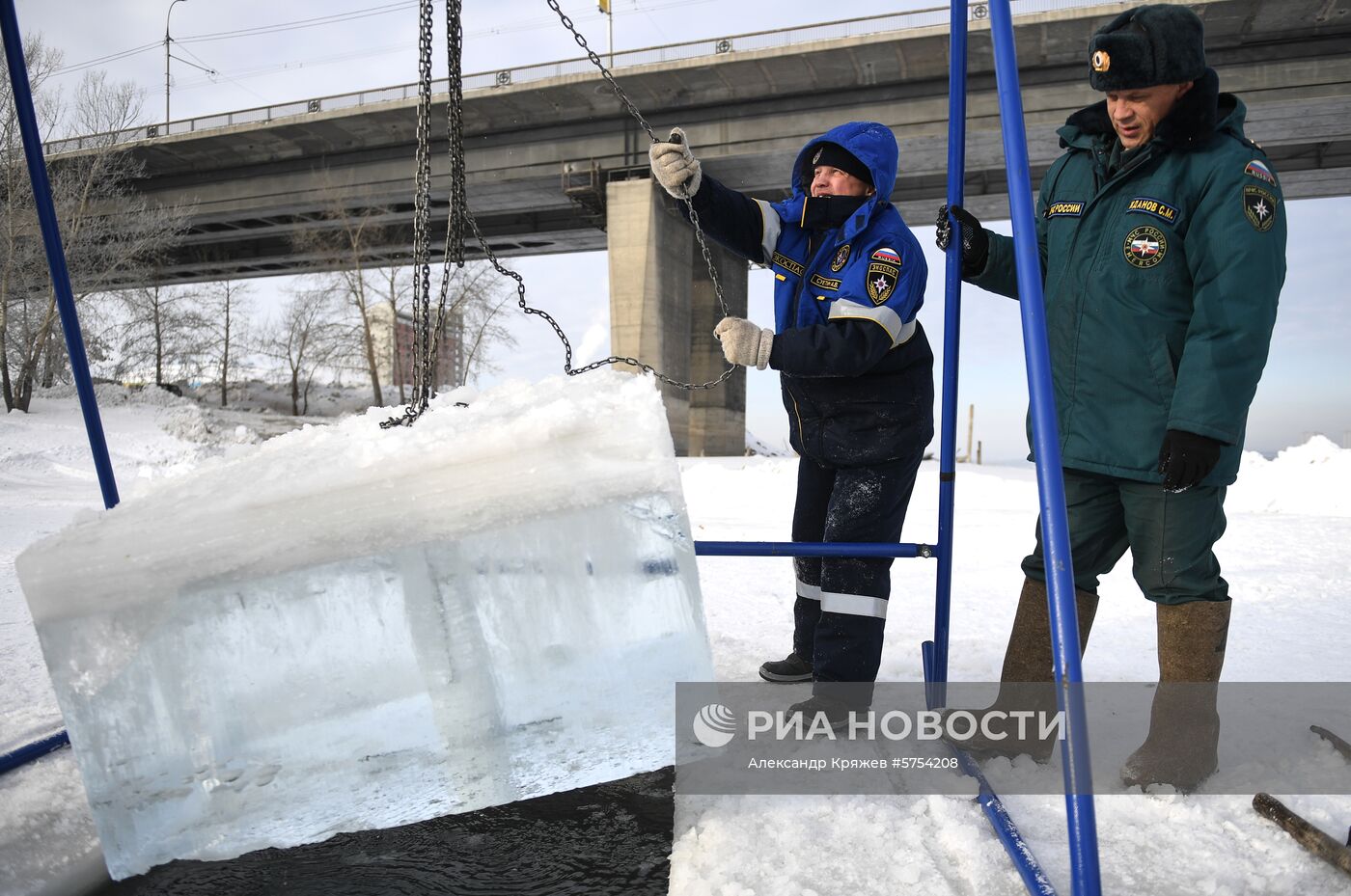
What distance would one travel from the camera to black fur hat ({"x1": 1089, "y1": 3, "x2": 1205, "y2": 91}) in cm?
194

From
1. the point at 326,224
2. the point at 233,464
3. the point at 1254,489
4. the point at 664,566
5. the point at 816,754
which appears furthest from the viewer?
the point at 326,224

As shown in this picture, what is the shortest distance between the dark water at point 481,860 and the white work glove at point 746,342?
1.14m

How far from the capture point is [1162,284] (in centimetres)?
206

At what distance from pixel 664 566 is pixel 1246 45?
17147mm

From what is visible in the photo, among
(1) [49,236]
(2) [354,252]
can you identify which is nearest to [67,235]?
(2) [354,252]

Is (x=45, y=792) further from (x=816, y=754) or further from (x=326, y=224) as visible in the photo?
(x=326, y=224)

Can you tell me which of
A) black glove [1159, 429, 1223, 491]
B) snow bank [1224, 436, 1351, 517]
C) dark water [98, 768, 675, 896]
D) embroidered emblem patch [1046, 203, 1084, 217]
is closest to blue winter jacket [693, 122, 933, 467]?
embroidered emblem patch [1046, 203, 1084, 217]

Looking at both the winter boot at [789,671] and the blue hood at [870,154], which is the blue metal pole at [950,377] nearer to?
the blue hood at [870,154]

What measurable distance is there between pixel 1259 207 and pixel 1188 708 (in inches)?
45.3

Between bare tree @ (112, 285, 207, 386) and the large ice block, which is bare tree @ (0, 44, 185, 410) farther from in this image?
the large ice block

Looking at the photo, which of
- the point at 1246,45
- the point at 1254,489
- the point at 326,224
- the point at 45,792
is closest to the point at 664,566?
the point at 45,792

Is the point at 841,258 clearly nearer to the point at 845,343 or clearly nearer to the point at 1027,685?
the point at 845,343

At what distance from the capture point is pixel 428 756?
1.59 meters

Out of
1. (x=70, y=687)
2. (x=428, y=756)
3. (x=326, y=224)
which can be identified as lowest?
(x=428, y=756)
